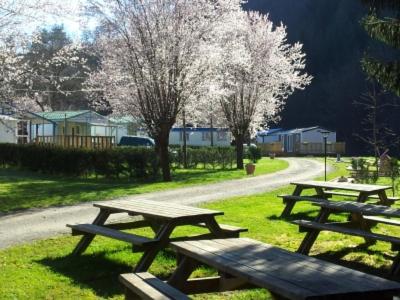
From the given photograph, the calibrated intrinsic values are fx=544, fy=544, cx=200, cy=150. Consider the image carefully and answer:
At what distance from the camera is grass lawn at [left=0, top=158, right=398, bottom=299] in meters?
5.30

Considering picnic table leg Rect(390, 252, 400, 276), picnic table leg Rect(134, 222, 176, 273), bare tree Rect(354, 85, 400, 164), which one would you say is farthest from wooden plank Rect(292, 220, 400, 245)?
bare tree Rect(354, 85, 400, 164)

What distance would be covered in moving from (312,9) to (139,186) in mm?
70165

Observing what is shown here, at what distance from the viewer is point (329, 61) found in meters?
76.6

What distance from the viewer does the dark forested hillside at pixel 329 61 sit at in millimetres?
69062

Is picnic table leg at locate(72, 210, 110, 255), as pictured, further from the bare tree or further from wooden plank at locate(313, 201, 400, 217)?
the bare tree

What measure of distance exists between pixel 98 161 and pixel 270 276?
683 inches

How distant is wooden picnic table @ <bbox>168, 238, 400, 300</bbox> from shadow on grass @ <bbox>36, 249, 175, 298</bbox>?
1144 mm

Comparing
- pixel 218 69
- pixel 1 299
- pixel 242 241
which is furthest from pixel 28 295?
pixel 218 69

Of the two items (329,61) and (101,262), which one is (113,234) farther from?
(329,61)

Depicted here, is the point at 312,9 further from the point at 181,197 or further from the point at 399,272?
the point at 399,272

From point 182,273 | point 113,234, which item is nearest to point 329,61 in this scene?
point 113,234

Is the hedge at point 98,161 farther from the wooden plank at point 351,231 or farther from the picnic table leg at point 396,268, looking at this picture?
the picnic table leg at point 396,268

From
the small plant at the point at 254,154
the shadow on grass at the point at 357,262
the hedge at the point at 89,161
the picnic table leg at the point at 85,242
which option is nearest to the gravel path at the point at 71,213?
the picnic table leg at the point at 85,242

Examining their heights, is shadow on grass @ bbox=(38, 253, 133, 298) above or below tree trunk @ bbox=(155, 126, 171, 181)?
below
